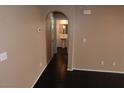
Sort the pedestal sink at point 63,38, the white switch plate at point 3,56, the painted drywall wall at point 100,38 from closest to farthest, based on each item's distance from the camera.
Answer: the white switch plate at point 3,56 → the painted drywall wall at point 100,38 → the pedestal sink at point 63,38

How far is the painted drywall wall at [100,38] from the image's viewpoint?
4371mm

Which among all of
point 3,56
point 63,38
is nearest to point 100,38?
point 3,56

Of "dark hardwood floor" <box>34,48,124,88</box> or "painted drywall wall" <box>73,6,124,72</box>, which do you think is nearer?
"dark hardwood floor" <box>34,48,124,88</box>

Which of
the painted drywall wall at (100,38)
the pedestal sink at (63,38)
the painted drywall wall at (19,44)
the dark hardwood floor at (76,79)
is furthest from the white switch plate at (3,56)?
the pedestal sink at (63,38)

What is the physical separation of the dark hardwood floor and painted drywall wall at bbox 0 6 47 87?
0.48m

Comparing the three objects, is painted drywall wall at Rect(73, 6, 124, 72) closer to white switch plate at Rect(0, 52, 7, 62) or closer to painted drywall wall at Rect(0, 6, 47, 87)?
painted drywall wall at Rect(0, 6, 47, 87)

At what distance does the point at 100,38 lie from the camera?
15.1 ft

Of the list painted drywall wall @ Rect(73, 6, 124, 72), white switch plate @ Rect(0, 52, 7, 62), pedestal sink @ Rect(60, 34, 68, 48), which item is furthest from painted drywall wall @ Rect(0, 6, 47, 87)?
pedestal sink @ Rect(60, 34, 68, 48)

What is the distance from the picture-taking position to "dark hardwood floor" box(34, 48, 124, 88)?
12.7 ft

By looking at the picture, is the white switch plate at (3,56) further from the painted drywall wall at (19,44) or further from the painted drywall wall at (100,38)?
the painted drywall wall at (100,38)

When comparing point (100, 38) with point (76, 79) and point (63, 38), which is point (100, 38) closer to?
point (76, 79)

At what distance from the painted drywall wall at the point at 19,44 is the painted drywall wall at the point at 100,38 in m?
1.58

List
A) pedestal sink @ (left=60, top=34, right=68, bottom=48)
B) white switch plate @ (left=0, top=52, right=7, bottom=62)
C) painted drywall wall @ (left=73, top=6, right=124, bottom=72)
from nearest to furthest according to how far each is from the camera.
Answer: white switch plate @ (left=0, top=52, right=7, bottom=62)
painted drywall wall @ (left=73, top=6, right=124, bottom=72)
pedestal sink @ (left=60, top=34, right=68, bottom=48)
